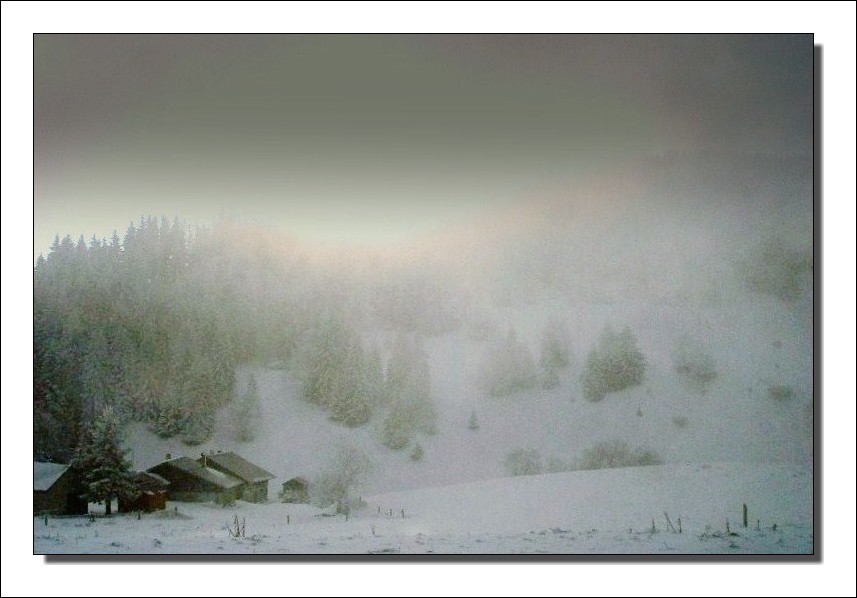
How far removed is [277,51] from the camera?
6023mm

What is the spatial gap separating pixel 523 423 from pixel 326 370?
1335 mm

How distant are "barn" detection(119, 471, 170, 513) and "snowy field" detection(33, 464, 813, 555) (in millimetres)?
60

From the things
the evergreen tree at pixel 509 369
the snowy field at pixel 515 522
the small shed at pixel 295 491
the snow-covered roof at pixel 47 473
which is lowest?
the snowy field at pixel 515 522

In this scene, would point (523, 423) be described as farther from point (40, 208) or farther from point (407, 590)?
point (40, 208)

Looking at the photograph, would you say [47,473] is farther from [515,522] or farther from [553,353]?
[553,353]

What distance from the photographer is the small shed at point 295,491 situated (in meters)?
5.89

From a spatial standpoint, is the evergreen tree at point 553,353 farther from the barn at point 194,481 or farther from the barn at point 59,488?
the barn at point 59,488

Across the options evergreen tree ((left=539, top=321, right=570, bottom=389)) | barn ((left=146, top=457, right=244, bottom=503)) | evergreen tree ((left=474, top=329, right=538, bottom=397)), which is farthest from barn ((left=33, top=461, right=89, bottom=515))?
evergreen tree ((left=539, top=321, right=570, bottom=389))

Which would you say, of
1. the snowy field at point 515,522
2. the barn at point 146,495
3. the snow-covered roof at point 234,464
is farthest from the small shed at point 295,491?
the barn at point 146,495

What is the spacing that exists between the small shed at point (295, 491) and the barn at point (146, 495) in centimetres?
76

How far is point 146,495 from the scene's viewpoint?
589 centimetres

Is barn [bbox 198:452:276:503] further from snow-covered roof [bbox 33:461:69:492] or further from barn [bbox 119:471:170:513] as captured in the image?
snow-covered roof [bbox 33:461:69:492]

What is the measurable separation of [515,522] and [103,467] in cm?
270

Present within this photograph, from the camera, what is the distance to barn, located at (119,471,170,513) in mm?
5883
